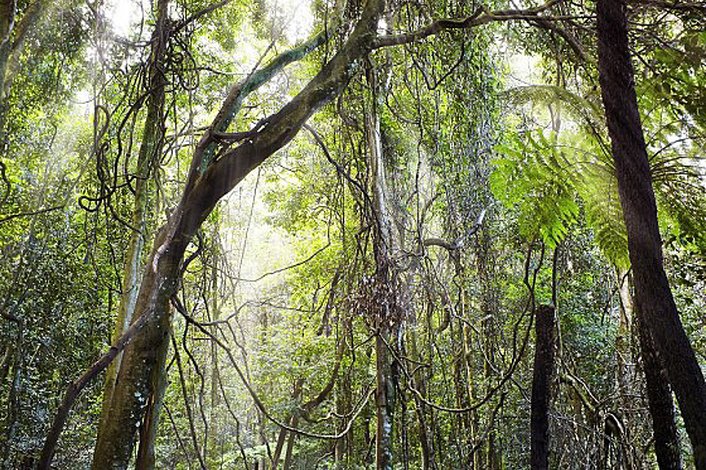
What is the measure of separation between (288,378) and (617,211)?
675 centimetres

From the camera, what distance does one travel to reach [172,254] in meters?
1.49

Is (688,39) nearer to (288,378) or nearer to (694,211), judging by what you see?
(694,211)

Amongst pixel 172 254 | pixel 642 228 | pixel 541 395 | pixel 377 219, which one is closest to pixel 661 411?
→ pixel 642 228

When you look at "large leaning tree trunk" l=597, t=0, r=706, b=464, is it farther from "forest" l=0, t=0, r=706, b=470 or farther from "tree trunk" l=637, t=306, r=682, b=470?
"tree trunk" l=637, t=306, r=682, b=470

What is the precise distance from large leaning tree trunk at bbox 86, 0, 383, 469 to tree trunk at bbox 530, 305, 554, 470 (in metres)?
1.05

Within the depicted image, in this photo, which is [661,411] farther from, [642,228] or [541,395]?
[541,395]

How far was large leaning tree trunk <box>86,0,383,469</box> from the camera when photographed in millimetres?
1411

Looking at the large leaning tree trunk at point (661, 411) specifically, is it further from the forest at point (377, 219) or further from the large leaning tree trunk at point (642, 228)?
the large leaning tree trunk at point (642, 228)

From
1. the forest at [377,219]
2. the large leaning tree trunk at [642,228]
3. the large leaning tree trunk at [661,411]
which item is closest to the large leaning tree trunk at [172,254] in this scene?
the forest at [377,219]

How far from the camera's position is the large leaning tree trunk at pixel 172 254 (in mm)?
1411

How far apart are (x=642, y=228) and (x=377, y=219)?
119 cm

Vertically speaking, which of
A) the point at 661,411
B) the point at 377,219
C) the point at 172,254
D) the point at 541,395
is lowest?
the point at 661,411

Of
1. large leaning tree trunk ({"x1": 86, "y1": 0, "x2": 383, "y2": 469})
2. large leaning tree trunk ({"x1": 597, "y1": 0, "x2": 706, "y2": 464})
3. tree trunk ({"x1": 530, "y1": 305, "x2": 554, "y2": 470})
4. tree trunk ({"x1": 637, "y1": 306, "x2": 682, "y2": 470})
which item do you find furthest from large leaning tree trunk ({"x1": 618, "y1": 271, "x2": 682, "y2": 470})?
Answer: large leaning tree trunk ({"x1": 86, "y1": 0, "x2": 383, "y2": 469})

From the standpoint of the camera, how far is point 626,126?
1.03m
